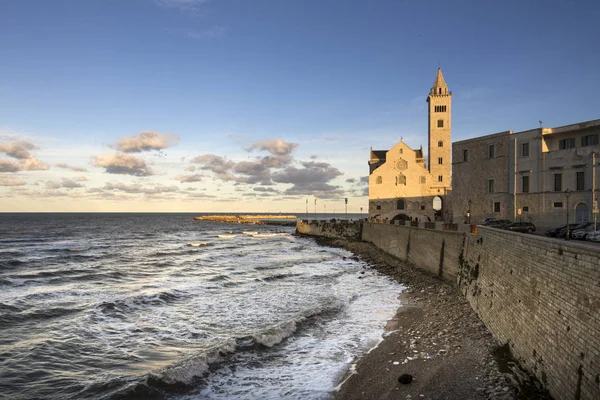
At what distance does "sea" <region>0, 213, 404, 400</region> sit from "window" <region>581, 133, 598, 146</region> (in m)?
19.9

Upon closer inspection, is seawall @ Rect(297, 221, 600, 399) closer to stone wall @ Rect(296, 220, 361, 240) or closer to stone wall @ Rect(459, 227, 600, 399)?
stone wall @ Rect(459, 227, 600, 399)

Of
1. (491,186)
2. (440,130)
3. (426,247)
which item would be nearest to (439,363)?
(426,247)

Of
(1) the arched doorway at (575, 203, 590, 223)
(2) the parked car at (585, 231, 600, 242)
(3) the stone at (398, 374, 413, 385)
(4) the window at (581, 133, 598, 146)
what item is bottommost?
(3) the stone at (398, 374, 413, 385)

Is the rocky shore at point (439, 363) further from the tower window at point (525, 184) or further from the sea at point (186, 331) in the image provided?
the tower window at point (525, 184)

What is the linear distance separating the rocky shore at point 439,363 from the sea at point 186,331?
0.84 metres

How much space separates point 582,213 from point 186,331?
104 ft

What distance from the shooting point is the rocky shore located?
11.1 meters

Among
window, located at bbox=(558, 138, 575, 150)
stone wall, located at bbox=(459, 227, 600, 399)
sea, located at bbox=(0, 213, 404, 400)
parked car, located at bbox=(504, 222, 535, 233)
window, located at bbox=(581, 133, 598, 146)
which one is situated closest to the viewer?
stone wall, located at bbox=(459, 227, 600, 399)

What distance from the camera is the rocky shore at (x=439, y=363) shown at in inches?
437

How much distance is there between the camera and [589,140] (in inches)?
1284

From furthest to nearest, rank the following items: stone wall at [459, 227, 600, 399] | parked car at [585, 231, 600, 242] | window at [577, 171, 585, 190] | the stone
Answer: window at [577, 171, 585, 190]
parked car at [585, 231, 600, 242]
the stone
stone wall at [459, 227, 600, 399]

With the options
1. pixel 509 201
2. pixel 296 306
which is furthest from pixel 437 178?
pixel 296 306

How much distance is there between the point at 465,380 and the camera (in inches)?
463

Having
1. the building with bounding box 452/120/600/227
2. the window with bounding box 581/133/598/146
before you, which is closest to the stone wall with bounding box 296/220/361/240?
the building with bounding box 452/120/600/227
